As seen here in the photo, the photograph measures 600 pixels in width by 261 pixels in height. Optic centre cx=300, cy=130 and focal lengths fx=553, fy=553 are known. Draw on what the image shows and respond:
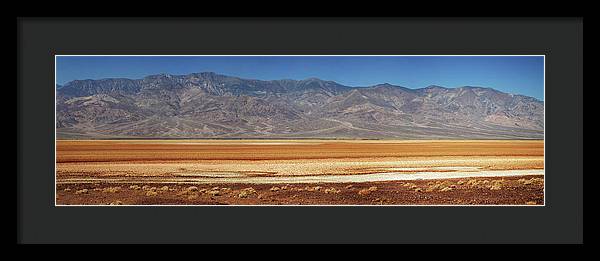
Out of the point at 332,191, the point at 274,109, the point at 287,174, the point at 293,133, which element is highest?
the point at 274,109

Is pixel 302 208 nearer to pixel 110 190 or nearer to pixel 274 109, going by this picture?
pixel 274 109

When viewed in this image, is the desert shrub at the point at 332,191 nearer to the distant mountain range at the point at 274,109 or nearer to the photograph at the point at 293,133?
the photograph at the point at 293,133

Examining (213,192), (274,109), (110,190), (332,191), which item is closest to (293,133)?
(274,109)

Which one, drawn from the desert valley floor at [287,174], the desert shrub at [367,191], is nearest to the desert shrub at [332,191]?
the desert valley floor at [287,174]

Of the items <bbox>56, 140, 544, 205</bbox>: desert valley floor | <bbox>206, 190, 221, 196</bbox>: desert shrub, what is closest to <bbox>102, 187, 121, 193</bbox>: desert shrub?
<bbox>56, 140, 544, 205</bbox>: desert valley floor

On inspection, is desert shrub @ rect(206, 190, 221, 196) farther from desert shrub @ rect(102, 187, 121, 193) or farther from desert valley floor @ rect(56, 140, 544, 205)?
desert shrub @ rect(102, 187, 121, 193)
